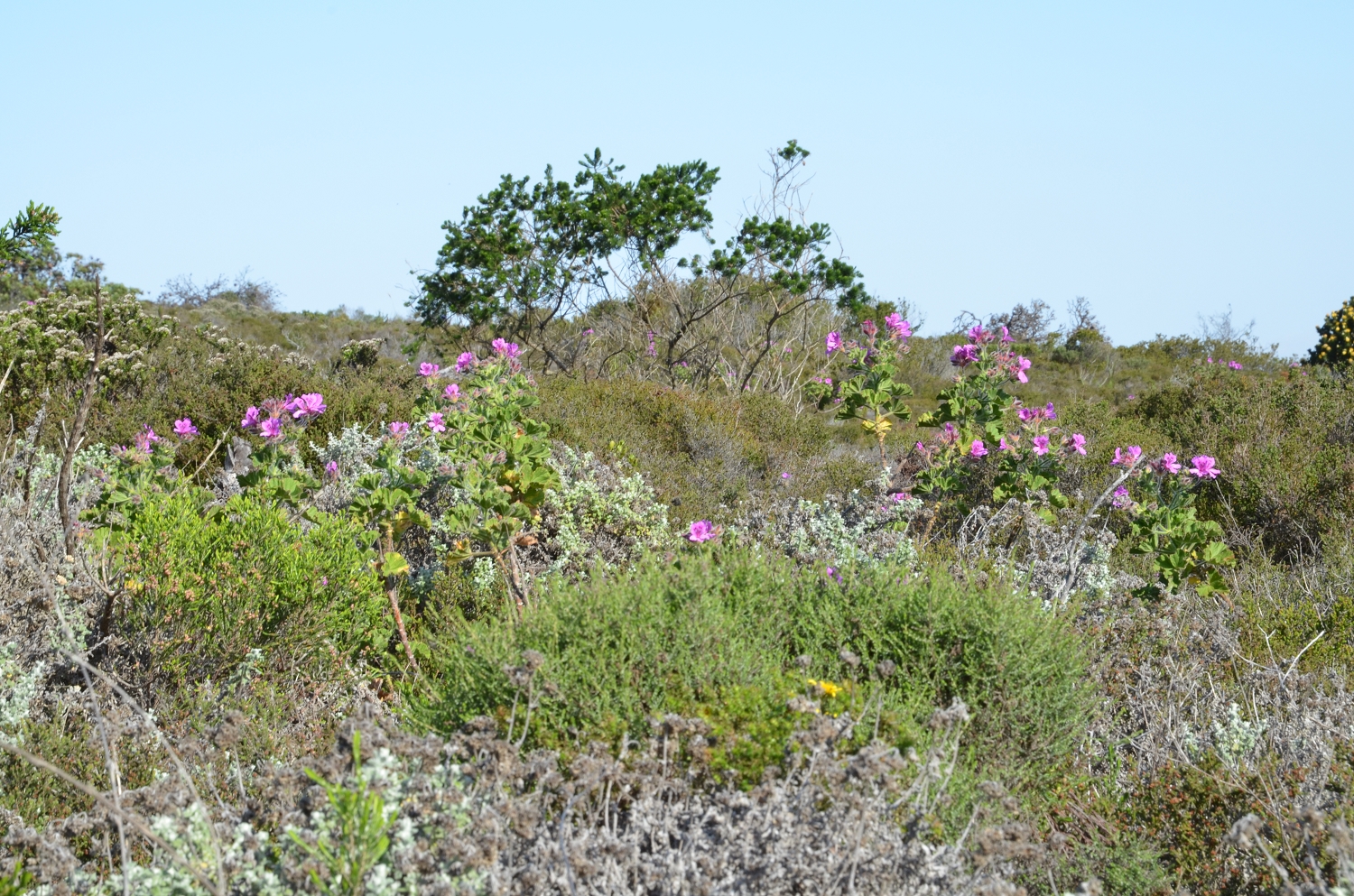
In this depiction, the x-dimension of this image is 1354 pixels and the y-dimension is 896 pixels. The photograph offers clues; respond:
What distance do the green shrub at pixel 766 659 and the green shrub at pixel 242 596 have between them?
708 mm

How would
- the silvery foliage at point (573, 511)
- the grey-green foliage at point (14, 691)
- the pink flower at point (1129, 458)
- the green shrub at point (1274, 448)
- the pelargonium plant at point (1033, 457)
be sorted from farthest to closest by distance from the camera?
the green shrub at point (1274, 448) < the pelargonium plant at point (1033, 457) < the silvery foliage at point (573, 511) < the pink flower at point (1129, 458) < the grey-green foliage at point (14, 691)

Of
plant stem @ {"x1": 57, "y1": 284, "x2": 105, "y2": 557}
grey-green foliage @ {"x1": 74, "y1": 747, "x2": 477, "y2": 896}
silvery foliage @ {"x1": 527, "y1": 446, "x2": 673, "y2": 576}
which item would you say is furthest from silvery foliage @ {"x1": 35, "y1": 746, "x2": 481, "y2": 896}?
silvery foliage @ {"x1": 527, "y1": 446, "x2": 673, "y2": 576}

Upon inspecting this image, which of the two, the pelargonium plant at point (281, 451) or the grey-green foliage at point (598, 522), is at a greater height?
the pelargonium plant at point (281, 451)

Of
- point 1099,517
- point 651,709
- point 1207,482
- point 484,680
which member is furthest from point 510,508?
point 1207,482

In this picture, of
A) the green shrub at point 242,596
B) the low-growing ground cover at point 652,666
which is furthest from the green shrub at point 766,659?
the green shrub at point 242,596

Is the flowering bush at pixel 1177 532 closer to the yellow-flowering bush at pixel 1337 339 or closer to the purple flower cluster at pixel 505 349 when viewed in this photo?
the purple flower cluster at pixel 505 349

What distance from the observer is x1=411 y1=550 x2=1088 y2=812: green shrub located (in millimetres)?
2398

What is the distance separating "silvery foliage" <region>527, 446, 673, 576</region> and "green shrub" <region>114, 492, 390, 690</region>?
111 centimetres

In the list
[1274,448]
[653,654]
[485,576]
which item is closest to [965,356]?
[1274,448]

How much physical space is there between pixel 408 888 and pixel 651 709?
67 centimetres

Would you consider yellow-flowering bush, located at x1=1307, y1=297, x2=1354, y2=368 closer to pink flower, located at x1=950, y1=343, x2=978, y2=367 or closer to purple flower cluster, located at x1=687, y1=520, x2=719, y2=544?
pink flower, located at x1=950, y1=343, x2=978, y2=367

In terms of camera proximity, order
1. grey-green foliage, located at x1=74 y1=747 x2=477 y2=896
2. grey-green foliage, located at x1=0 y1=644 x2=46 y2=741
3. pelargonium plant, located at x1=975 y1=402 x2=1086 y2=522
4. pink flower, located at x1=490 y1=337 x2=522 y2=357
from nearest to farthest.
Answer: grey-green foliage, located at x1=74 y1=747 x2=477 y2=896, grey-green foliage, located at x1=0 y1=644 x2=46 y2=741, pink flower, located at x1=490 y1=337 x2=522 y2=357, pelargonium plant, located at x1=975 y1=402 x2=1086 y2=522

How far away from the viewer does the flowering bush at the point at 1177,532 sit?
4328 millimetres

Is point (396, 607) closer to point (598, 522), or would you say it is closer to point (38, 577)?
point (38, 577)
